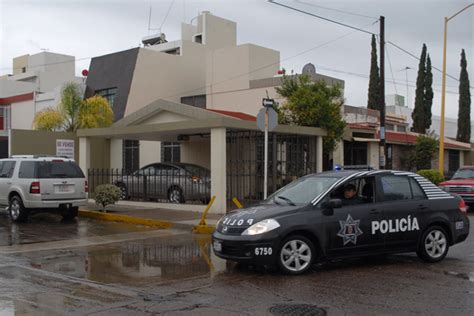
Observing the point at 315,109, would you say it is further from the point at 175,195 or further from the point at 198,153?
the point at 175,195

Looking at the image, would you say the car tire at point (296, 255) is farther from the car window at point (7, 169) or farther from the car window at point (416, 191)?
the car window at point (7, 169)

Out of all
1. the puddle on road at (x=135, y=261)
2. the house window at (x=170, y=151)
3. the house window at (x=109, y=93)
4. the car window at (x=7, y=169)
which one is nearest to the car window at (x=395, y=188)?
the puddle on road at (x=135, y=261)

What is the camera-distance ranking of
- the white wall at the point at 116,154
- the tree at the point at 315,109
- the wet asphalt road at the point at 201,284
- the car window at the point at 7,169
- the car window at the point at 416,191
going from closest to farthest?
the wet asphalt road at the point at 201,284 < the car window at the point at 416,191 < the car window at the point at 7,169 < the tree at the point at 315,109 < the white wall at the point at 116,154

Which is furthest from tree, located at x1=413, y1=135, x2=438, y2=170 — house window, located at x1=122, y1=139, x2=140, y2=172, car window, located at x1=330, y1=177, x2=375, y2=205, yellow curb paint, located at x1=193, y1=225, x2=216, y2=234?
car window, located at x1=330, y1=177, x2=375, y2=205

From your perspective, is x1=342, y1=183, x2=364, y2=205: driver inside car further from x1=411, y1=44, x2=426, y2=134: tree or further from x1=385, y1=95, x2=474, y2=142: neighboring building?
x1=385, y1=95, x2=474, y2=142: neighboring building

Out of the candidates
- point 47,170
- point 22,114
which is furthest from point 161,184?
point 22,114

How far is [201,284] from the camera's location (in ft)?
25.4

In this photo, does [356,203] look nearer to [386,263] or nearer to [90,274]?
[386,263]

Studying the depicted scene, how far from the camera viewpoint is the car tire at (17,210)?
1503 cm

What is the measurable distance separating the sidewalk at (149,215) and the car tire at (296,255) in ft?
18.7

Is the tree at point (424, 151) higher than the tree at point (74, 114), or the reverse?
the tree at point (74, 114)

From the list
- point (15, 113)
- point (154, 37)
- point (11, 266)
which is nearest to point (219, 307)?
point (11, 266)

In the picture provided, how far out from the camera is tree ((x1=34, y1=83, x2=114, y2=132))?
27172 millimetres

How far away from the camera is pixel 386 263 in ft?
29.8
